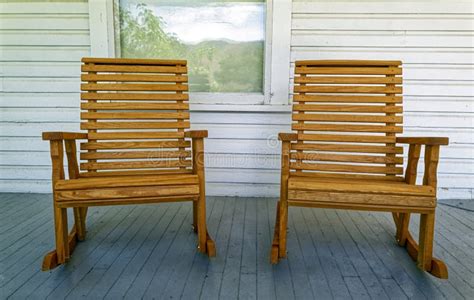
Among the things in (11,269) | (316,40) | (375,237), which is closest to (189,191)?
(11,269)

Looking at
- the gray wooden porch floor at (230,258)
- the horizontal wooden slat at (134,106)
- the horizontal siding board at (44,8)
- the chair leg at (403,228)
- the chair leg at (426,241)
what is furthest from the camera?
the horizontal siding board at (44,8)

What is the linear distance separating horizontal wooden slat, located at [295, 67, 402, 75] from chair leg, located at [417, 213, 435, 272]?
0.88 m

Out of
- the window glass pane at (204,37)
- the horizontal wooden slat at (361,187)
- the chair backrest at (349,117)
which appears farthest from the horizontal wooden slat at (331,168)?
the window glass pane at (204,37)

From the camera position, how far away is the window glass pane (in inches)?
107

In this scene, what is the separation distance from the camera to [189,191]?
1624mm

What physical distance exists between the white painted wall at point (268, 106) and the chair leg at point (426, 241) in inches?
54.6

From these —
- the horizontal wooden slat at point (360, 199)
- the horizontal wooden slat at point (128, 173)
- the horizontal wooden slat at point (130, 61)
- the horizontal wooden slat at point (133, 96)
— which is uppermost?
the horizontal wooden slat at point (130, 61)

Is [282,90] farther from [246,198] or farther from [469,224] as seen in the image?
[469,224]

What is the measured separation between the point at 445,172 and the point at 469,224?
2.12 ft

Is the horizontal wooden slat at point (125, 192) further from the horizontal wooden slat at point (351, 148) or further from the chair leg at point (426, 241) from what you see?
the chair leg at point (426, 241)

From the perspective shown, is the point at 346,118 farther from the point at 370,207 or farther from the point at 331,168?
the point at 370,207

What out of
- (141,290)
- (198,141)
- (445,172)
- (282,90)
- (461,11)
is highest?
(461,11)

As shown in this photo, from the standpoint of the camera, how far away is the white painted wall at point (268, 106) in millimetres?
2633

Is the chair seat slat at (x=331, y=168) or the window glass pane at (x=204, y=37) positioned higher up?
the window glass pane at (x=204, y=37)
